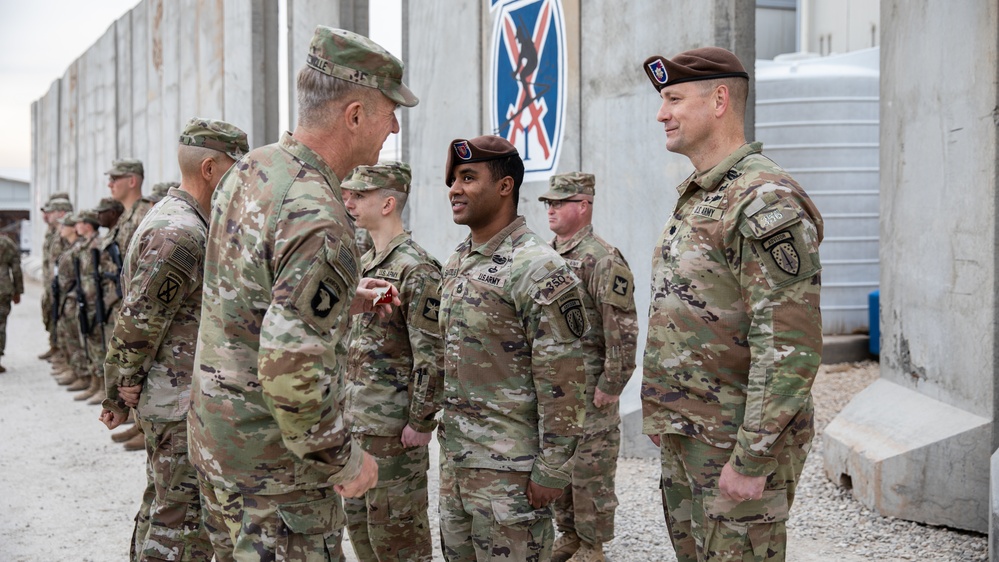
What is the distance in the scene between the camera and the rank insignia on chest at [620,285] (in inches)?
180

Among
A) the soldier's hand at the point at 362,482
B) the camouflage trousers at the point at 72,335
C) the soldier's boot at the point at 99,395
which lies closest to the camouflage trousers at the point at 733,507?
the soldier's hand at the point at 362,482

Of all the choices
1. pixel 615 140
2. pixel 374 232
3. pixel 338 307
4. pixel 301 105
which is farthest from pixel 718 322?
pixel 615 140

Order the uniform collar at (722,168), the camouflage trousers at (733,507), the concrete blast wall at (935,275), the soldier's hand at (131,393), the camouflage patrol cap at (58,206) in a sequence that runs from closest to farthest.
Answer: the camouflage trousers at (733,507), the uniform collar at (722,168), the soldier's hand at (131,393), the concrete blast wall at (935,275), the camouflage patrol cap at (58,206)

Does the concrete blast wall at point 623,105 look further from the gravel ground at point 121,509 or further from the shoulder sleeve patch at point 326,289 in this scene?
the shoulder sleeve patch at point 326,289

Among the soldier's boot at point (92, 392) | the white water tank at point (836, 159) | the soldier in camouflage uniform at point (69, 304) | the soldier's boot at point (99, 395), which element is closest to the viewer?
the soldier's boot at point (99, 395)

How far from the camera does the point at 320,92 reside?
7.47 feet

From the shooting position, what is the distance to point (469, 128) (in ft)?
25.8

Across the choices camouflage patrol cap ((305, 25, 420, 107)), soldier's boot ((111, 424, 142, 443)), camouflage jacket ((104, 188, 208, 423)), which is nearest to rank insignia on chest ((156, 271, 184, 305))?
camouflage jacket ((104, 188, 208, 423))

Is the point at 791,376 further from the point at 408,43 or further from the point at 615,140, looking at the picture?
the point at 408,43

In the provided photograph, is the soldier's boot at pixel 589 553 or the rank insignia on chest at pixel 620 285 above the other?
the rank insignia on chest at pixel 620 285

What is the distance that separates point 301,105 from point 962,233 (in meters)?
3.41

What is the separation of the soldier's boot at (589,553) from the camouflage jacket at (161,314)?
1975 mm

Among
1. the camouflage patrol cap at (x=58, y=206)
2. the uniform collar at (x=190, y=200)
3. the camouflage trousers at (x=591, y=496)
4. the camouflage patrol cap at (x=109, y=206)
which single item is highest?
the camouflage patrol cap at (x=58, y=206)

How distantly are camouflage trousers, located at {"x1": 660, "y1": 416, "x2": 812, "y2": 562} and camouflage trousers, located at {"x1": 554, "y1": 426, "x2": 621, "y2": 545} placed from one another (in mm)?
1621
